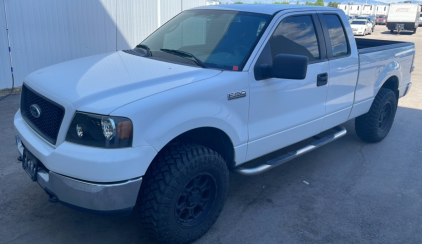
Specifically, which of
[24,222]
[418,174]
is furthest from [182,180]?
[418,174]

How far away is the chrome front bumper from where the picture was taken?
2.51 metres

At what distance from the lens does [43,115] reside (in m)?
2.93

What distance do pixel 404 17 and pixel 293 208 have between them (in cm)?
4019

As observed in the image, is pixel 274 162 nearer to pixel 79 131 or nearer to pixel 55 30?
pixel 79 131

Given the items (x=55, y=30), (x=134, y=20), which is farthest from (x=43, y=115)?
(x=134, y=20)

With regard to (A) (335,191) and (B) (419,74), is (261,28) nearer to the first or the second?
(A) (335,191)

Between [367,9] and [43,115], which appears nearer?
[43,115]

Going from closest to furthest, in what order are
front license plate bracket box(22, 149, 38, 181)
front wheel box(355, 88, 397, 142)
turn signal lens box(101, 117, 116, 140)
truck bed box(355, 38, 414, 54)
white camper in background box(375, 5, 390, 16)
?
turn signal lens box(101, 117, 116, 140) → front license plate bracket box(22, 149, 38, 181) → front wheel box(355, 88, 397, 142) → truck bed box(355, 38, 414, 54) → white camper in background box(375, 5, 390, 16)

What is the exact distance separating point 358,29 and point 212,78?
103 feet

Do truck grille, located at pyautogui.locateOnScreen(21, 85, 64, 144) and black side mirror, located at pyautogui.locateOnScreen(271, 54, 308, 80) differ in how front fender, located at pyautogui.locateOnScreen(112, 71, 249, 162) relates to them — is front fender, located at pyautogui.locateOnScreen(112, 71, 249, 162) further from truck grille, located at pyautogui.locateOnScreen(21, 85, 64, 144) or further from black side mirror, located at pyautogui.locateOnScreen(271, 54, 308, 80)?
Result: truck grille, located at pyautogui.locateOnScreen(21, 85, 64, 144)

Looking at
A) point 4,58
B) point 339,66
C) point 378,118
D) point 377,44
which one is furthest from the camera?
point 4,58

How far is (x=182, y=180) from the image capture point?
2.82 meters

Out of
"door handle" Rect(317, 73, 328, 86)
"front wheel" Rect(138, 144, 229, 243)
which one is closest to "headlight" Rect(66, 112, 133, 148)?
"front wheel" Rect(138, 144, 229, 243)

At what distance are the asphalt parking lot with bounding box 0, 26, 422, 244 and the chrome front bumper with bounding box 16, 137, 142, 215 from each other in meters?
0.67
